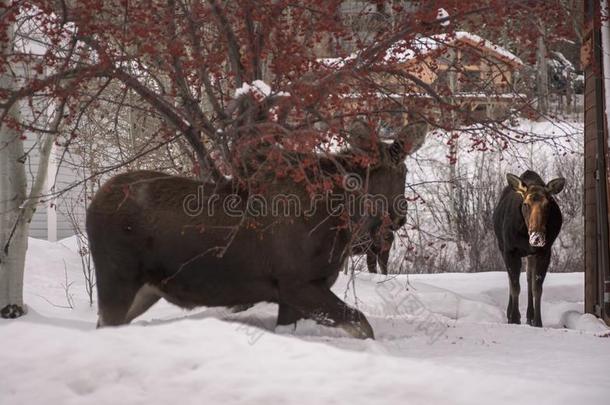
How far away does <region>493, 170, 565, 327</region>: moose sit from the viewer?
7.79 m

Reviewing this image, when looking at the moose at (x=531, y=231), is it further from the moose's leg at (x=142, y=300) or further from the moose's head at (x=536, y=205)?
the moose's leg at (x=142, y=300)

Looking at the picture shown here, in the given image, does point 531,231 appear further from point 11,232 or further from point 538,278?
point 11,232

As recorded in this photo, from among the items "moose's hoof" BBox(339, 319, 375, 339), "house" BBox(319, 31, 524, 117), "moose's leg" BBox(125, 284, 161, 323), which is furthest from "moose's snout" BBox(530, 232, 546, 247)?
"moose's leg" BBox(125, 284, 161, 323)

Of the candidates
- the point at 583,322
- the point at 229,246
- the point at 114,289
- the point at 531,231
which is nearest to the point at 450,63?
the point at 531,231

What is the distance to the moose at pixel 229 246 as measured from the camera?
5.46 metres

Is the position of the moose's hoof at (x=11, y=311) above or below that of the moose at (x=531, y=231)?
below

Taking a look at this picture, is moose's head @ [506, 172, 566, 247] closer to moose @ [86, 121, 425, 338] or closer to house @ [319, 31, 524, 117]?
house @ [319, 31, 524, 117]

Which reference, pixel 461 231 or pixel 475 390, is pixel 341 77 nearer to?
pixel 475 390

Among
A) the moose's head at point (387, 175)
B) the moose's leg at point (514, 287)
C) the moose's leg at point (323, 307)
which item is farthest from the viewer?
the moose's leg at point (514, 287)

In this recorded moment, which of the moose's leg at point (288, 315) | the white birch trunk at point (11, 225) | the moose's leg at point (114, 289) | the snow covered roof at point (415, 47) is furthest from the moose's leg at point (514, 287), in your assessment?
the white birch trunk at point (11, 225)

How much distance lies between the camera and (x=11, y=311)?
7973 mm

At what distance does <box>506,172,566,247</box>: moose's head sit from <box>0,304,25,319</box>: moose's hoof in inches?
232

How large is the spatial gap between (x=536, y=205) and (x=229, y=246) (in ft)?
12.7

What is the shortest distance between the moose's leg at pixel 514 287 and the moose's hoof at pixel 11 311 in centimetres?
581
